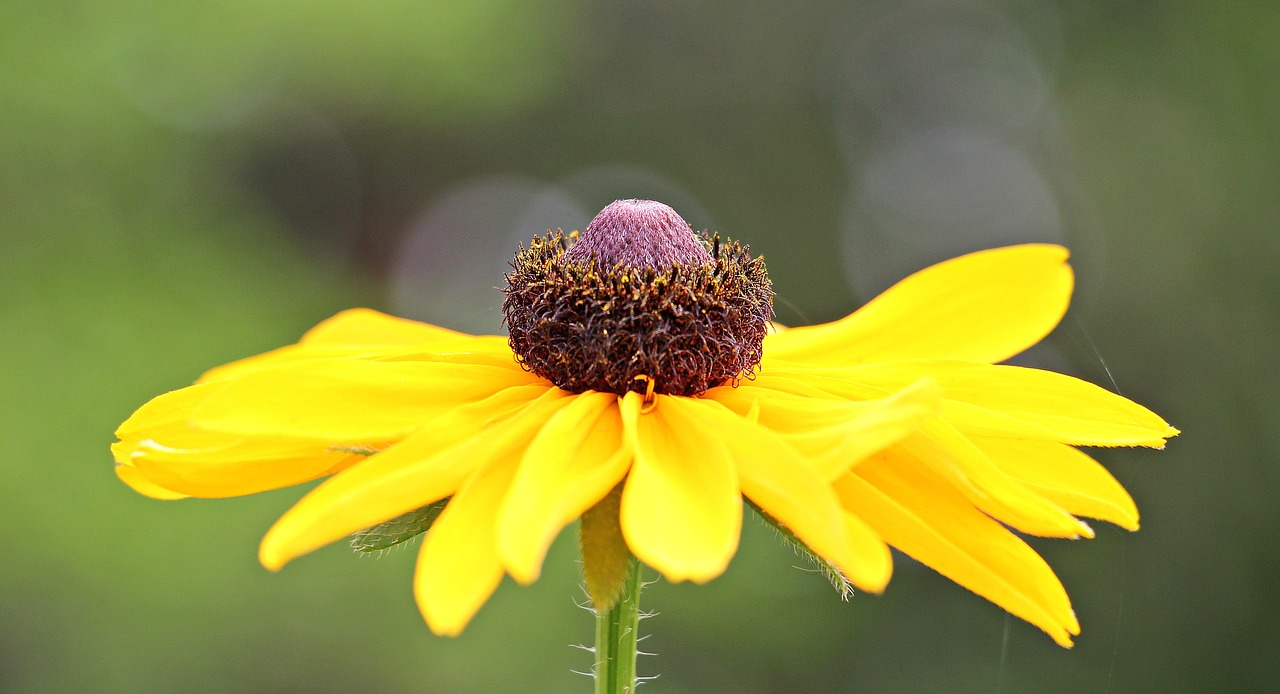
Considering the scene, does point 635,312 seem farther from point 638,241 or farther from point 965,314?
point 965,314

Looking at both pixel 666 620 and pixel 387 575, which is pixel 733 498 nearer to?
pixel 387 575

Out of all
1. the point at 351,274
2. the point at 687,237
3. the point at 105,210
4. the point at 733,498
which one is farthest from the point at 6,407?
the point at 733,498

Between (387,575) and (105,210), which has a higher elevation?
(105,210)

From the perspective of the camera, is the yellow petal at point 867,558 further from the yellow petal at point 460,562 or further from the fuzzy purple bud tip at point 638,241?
the fuzzy purple bud tip at point 638,241

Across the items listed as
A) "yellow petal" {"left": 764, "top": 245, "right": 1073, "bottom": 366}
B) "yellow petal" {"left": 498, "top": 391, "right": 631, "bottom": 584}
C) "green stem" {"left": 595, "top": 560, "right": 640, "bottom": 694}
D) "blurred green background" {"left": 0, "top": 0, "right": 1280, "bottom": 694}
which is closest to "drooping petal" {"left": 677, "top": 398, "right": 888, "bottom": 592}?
"yellow petal" {"left": 498, "top": 391, "right": 631, "bottom": 584}

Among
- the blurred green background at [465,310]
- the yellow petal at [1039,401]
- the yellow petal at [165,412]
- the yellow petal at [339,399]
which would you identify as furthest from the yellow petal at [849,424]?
the blurred green background at [465,310]

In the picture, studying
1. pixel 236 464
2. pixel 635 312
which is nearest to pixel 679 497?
pixel 635 312
